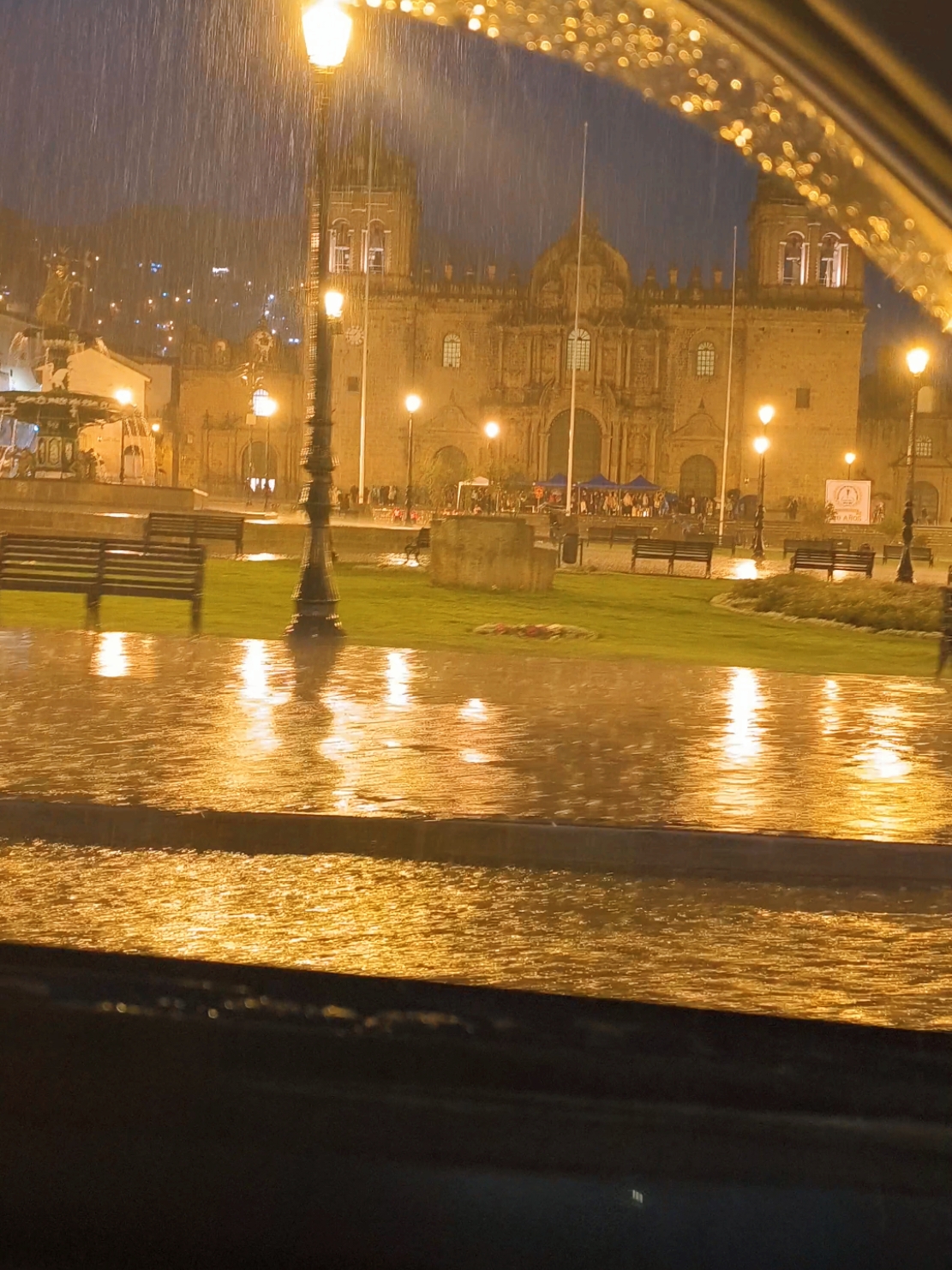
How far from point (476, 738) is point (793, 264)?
189 ft

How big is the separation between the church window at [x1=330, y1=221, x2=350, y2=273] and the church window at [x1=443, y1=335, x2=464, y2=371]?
4.50 metres

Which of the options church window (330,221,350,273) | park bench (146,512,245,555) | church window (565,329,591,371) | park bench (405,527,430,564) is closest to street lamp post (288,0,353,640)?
park bench (146,512,245,555)

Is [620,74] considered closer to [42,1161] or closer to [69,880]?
[42,1161]

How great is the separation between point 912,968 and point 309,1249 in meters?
3.16

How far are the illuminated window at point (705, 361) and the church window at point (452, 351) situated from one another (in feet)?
29.1

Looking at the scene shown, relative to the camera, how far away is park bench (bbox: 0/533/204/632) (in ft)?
41.9

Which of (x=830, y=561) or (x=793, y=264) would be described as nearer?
(x=830, y=561)

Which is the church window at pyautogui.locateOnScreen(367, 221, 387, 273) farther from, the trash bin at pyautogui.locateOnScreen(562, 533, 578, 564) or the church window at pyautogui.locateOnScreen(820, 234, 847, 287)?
the trash bin at pyautogui.locateOnScreen(562, 533, 578, 564)

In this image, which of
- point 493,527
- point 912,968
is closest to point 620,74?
point 912,968

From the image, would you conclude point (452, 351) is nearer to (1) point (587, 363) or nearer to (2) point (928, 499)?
(1) point (587, 363)

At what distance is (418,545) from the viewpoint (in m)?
25.0

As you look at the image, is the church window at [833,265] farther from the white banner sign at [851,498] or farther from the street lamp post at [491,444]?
the white banner sign at [851,498]

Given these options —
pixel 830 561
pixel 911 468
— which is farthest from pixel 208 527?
pixel 911 468

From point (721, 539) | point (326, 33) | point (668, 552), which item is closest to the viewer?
point (326, 33)
